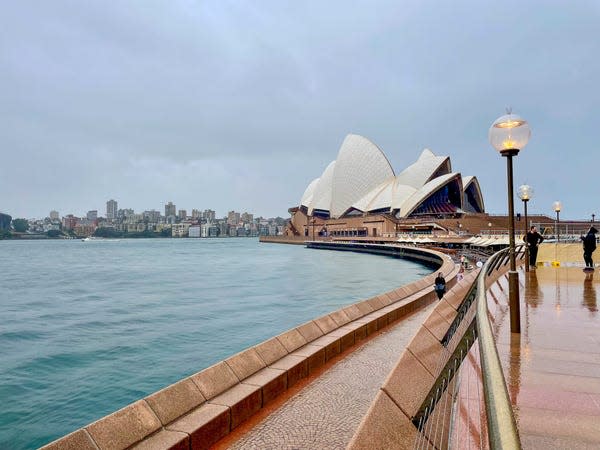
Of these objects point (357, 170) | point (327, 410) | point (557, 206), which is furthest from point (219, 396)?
point (357, 170)

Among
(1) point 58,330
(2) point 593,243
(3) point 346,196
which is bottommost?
(1) point 58,330

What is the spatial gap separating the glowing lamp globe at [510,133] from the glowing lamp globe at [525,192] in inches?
384

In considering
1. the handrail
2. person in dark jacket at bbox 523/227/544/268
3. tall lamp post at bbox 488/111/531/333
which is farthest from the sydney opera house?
the handrail

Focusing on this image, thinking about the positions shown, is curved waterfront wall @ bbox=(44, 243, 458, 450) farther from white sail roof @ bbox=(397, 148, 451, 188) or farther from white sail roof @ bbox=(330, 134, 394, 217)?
white sail roof @ bbox=(330, 134, 394, 217)

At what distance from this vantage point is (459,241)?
48.4 m

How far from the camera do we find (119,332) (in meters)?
14.4

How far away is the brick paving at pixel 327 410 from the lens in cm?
370

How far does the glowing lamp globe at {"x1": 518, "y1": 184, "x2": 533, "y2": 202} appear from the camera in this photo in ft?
45.9

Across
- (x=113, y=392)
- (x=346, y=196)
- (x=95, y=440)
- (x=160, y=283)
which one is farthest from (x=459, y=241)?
(x=95, y=440)

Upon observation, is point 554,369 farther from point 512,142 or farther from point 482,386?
point 482,386

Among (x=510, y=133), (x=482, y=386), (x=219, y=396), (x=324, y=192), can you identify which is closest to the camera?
(x=482, y=386)

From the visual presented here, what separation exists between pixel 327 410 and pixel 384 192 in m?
76.5

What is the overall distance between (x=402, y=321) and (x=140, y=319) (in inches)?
444

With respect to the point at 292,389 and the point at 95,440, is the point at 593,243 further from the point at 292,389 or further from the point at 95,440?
the point at 95,440
